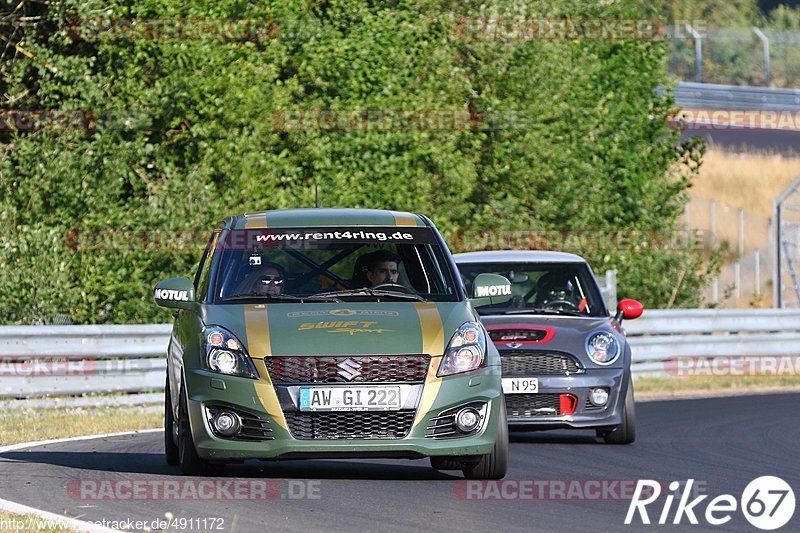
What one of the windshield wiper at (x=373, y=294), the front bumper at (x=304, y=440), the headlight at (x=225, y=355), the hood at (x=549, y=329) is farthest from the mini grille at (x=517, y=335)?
the headlight at (x=225, y=355)

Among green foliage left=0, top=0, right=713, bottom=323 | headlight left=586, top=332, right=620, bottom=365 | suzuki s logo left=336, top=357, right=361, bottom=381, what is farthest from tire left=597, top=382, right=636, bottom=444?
green foliage left=0, top=0, right=713, bottom=323

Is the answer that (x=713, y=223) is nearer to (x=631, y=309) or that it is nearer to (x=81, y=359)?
(x=81, y=359)

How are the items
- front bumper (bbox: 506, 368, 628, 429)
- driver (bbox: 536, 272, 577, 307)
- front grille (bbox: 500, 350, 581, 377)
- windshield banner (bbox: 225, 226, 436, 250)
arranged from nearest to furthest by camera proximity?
windshield banner (bbox: 225, 226, 436, 250) < front bumper (bbox: 506, 368, 628, 429) < front grille (bbox: 500, 350, 581, 377) < driver (bbox: 536, 272, 577, 307)

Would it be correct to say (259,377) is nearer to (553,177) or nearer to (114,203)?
(114,203)

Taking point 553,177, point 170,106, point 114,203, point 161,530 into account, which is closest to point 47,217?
point 114,203

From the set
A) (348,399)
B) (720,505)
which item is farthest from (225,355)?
(720,505)

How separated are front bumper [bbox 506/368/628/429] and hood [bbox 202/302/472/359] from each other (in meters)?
3.31

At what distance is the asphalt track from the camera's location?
811 centimetres

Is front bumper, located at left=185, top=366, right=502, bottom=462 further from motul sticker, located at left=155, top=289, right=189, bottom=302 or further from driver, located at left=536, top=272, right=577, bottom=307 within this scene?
driver, located at left=536, top=272, right=577, bottom=307

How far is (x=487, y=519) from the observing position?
8.14 m

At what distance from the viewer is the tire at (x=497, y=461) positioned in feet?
31.6

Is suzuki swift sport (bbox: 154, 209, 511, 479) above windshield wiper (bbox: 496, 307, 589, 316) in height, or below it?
above

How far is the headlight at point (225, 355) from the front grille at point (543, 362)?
4085mm

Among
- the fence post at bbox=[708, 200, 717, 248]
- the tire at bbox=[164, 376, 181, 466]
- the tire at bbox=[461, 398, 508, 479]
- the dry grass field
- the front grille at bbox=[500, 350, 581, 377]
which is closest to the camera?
the tire at bbox=[461, 398, 508, 479]
